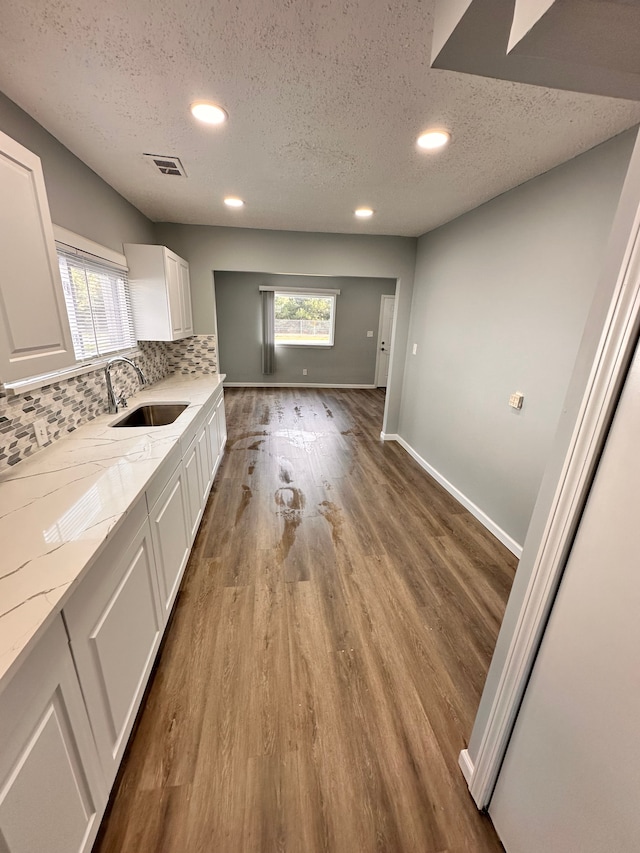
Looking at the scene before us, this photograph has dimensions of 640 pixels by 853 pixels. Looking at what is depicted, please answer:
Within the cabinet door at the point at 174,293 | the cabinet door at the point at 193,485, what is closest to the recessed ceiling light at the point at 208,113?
the cabinet door at the point at 174,293

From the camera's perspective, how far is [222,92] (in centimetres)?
135

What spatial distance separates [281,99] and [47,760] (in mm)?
2314

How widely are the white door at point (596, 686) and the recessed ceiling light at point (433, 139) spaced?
1579 millimetres

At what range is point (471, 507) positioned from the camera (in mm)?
2891

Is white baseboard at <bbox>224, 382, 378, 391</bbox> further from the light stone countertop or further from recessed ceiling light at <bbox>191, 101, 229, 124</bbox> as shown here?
recessed ceiling light at <bbox>191, 101, 229, 124</bbox>

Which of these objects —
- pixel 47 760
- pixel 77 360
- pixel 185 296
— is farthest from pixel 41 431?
pixel 185 296

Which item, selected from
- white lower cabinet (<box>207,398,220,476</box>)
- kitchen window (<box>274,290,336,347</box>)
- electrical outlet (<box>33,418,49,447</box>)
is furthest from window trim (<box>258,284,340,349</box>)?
electrical outlet (<box>33,418,49,447</box>)

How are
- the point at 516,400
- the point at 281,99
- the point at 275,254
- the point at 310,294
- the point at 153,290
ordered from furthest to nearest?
the point at 310,294
the point at 275,254
the point at 153,290
the point at 516,400
the point at 281,99

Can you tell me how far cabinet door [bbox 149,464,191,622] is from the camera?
1558mm

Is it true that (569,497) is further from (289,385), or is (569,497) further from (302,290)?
(289,385)

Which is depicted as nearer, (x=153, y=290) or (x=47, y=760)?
(x=47, y=760)

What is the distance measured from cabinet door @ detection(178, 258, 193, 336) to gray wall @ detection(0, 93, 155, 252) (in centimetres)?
52

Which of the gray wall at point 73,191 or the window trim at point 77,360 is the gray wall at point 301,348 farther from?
the window trim at point 77,360

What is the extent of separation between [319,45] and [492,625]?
106 inches
